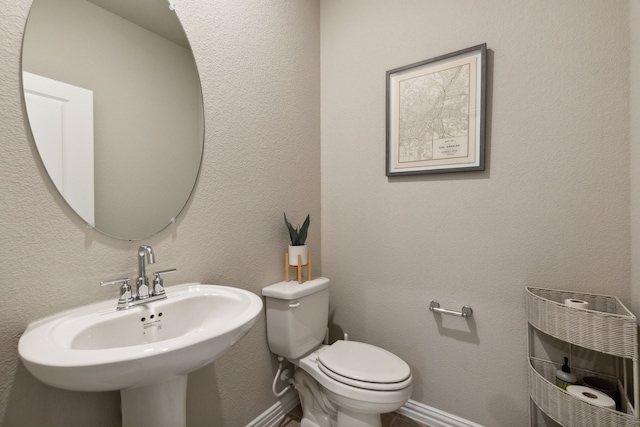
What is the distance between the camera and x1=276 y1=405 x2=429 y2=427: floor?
1.49 meters

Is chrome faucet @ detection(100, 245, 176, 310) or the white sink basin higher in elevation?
chrome faucet @ detection(100, 245, 176, 310)

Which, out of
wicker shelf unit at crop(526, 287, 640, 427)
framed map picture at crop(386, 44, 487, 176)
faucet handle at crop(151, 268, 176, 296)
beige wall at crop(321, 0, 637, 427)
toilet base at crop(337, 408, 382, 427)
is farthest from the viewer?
framed map picture at crop(386, 44, 487, 176)

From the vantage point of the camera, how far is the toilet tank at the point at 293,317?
1.37 meters

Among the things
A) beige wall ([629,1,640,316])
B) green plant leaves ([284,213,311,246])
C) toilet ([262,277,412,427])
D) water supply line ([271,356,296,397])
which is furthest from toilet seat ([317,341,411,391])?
beige wall ([629,1,640,316])

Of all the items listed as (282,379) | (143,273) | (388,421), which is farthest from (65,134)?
(388,421)

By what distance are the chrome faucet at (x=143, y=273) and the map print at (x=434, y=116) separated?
1220 mm

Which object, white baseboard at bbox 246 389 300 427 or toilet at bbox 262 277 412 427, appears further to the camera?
white baseboard at bbox 246 389 300 427

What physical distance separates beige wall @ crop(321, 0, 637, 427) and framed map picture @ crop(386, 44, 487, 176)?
0.19ft

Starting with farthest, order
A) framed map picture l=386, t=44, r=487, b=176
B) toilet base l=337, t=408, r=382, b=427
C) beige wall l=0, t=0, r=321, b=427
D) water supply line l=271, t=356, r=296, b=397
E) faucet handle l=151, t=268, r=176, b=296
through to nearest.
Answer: water supply line l=271, t=356, r=296, b=397 → framed map picture l=386, t=44, r=487, b=176 → toilet base l=337, t=408, r=382, b=427 → faucet handle l=151, t=268, r=176, b=296 → beige wall l=0, t=0, r=321, b=427

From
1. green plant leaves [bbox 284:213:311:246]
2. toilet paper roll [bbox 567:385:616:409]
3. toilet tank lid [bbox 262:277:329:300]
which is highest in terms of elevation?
green plant leaves [bbox 284:213:311:246]

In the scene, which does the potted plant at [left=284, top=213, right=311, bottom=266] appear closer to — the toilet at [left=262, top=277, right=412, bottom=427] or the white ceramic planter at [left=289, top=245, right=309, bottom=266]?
the white ceramic planter at [left=289, top=245, right=309, bottom=266]

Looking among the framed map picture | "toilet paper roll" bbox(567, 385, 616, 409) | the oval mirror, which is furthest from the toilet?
the framed map picture

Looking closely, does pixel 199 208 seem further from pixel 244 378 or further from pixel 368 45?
Answer: pixel 368 45

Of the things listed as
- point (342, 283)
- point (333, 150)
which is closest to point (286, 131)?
point (333, 150)
